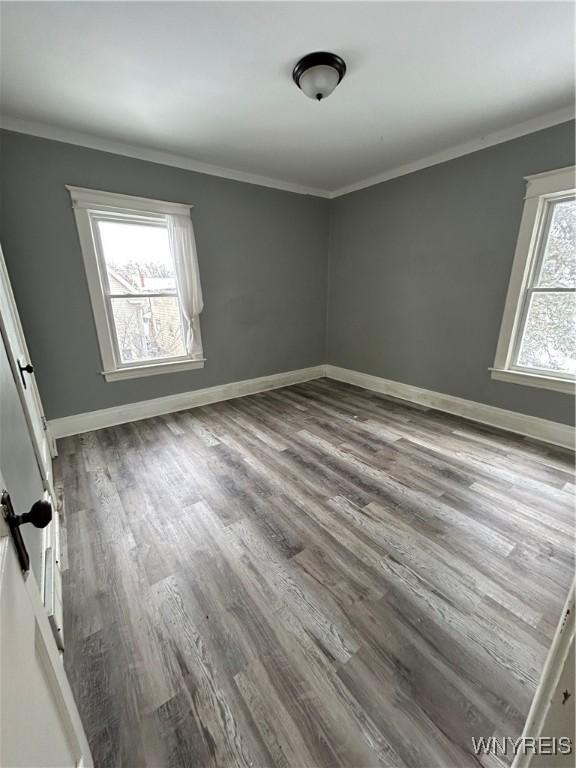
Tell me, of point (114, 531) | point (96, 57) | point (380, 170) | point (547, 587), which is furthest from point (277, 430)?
point (380, 170)

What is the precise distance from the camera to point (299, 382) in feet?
15.6

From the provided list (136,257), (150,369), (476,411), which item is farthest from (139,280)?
(476,411)

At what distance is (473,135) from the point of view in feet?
9.17

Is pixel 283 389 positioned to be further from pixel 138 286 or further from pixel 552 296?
pixel 552 296

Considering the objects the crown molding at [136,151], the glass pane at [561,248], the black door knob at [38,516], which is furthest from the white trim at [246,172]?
the black door knob at [38,516]

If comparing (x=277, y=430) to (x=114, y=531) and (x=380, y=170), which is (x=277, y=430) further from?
(x=380, y=170)

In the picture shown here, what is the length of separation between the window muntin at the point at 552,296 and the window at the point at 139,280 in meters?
3.29

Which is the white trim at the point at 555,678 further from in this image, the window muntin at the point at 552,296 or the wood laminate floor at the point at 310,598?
the window muntin at the point at 552,296

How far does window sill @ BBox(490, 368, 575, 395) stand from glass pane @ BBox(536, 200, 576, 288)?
80 centimetres

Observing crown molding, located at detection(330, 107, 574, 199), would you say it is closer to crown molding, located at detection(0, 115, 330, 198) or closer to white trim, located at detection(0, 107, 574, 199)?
white trim, located at detection(0, 107, 574, 199)

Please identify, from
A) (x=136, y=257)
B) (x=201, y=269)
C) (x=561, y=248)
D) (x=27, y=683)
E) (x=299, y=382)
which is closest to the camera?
→ (x=27, y=683)

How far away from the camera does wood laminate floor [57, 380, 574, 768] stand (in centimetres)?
101

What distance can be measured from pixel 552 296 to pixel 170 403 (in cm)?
396

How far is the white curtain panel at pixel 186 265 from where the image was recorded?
3248 mm
